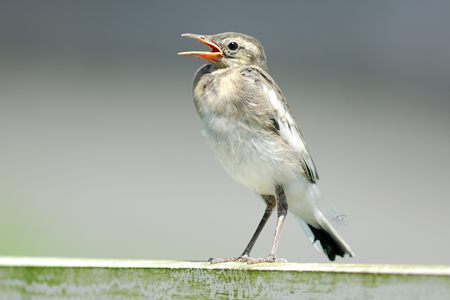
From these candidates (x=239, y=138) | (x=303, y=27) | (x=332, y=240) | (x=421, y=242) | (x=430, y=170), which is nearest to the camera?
(x=239, y=138)

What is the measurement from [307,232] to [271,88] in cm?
82

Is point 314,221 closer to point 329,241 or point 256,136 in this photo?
point 329,241

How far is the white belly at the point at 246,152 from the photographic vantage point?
4469mm

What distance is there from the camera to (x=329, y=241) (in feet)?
16.2

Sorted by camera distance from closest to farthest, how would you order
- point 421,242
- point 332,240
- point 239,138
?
point 239,138
point 332,240
point 421,242

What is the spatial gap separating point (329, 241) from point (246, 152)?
76cm

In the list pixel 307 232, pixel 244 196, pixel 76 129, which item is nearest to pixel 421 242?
pixel 244 196

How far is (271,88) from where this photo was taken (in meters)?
4.64

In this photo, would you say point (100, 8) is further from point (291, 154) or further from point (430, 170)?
point (291, 154)

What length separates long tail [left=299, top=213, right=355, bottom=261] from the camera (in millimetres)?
4895

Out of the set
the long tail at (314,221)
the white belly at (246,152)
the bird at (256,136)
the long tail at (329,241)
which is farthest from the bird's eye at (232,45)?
the long tail at (329,241)

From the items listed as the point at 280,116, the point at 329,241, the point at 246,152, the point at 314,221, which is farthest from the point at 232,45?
the point at 329,241

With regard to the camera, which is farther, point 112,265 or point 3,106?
point 3,106

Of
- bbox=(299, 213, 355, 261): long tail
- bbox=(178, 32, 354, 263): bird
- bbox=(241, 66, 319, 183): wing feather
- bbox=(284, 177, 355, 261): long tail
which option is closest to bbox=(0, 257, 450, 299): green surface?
bbox=(178, 32, 354, 263): bird
